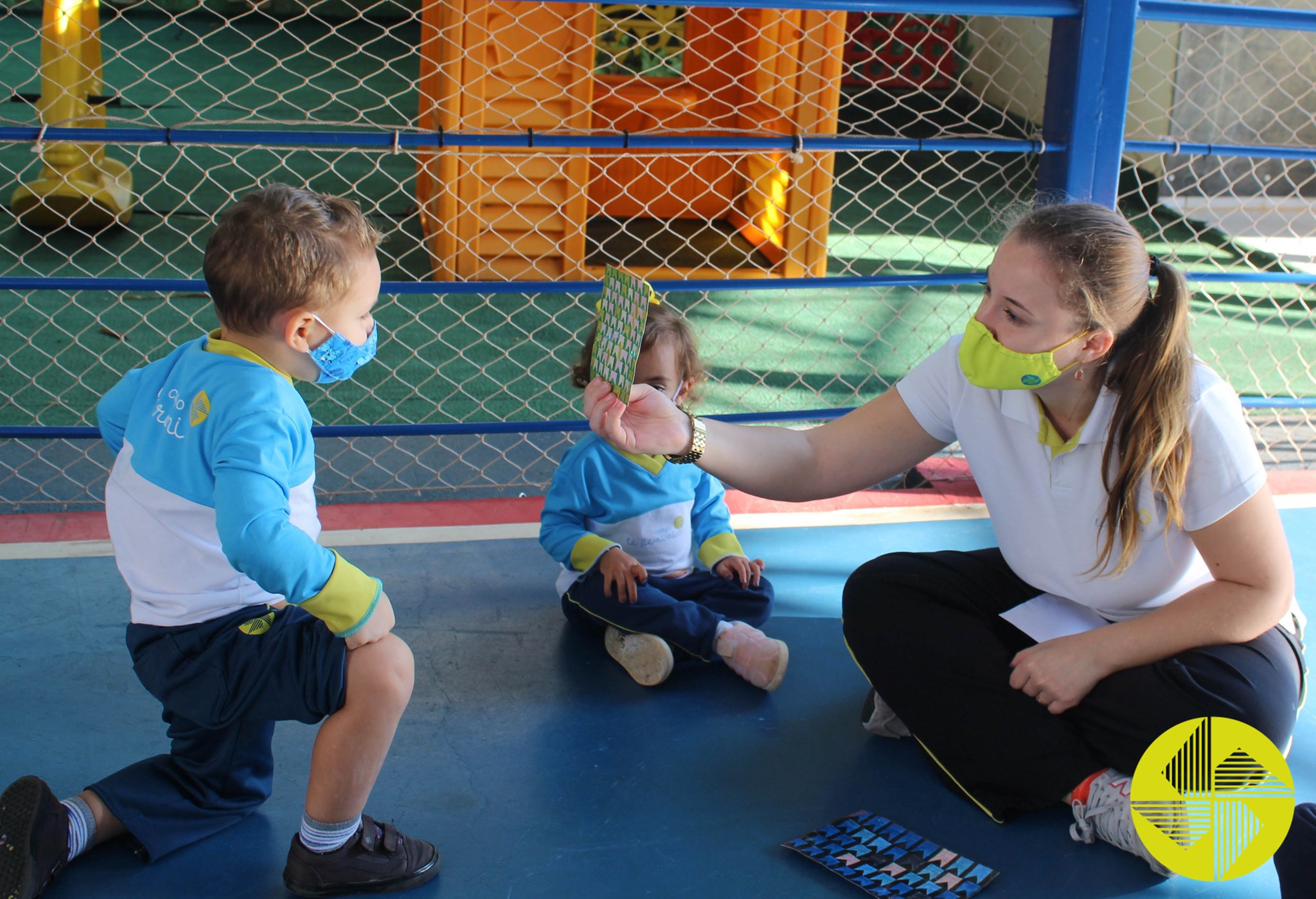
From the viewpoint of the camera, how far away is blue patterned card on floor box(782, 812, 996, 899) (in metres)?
1.53

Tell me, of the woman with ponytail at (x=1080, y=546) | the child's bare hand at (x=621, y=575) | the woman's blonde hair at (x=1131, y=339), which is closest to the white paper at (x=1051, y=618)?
the woman with ponytail at (x=1080, y=546)

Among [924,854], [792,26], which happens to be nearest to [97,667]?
[924,854]

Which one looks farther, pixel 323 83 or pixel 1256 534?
pixel 323 83

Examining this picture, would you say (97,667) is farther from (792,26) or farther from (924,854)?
(792,26)

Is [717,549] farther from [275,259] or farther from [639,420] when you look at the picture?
[275,259]

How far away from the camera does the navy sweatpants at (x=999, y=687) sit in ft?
5.22

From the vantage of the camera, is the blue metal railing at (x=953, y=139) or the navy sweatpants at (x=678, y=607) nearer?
the navy sweatpants at (x=678, y=607)

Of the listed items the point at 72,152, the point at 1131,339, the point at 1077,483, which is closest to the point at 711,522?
the point at 1077,483

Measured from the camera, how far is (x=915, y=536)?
2619 millimetres

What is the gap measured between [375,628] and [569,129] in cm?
362

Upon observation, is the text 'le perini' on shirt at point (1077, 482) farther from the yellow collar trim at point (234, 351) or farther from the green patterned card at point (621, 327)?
the yellow collar trim at point (234, 351)

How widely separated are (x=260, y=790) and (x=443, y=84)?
3.59 m

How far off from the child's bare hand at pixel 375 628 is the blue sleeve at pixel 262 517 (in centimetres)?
9

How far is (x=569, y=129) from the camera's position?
4730 mm
